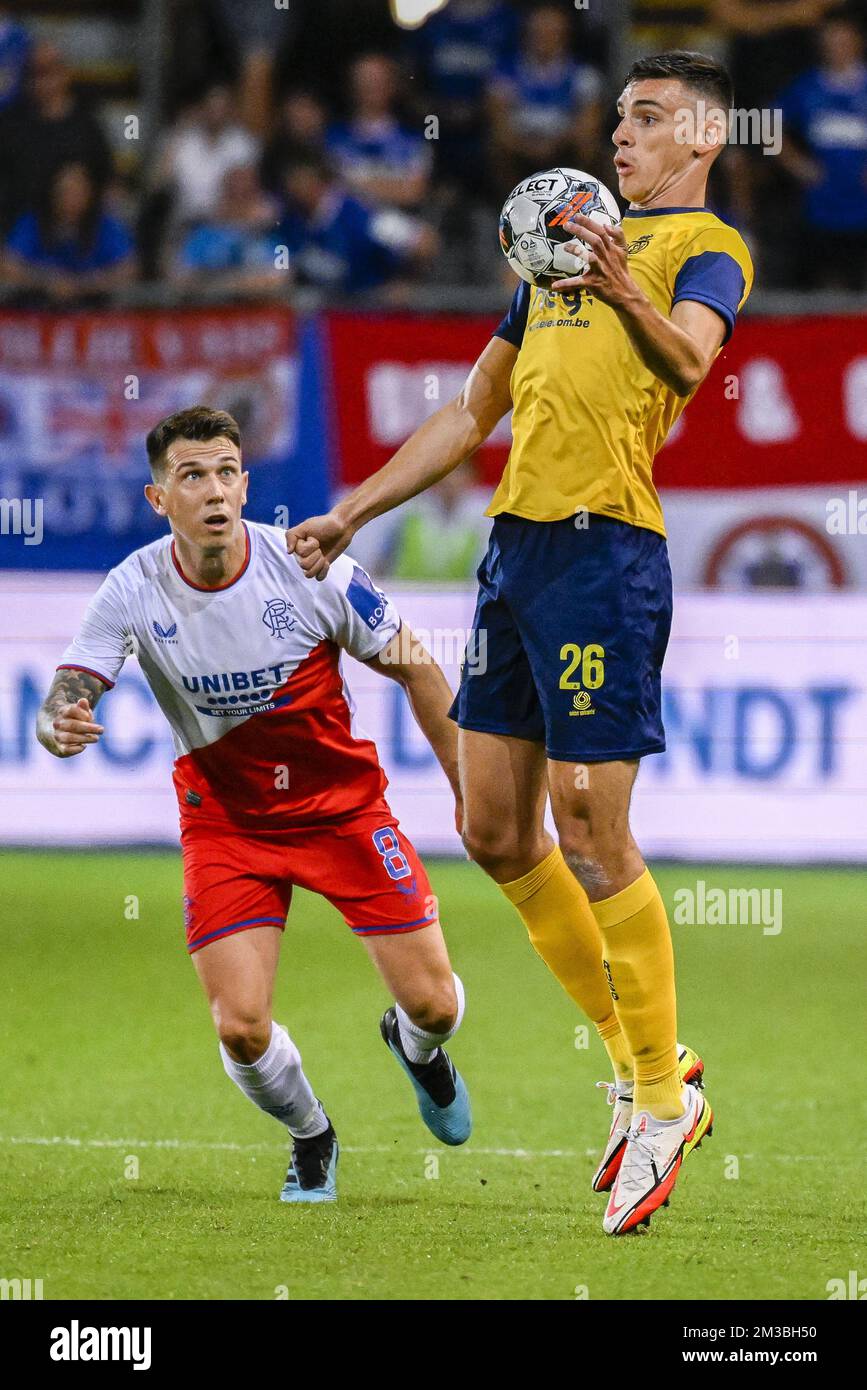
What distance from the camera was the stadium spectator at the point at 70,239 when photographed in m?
12.7

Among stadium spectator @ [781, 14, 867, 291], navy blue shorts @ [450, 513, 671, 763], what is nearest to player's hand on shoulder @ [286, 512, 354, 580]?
navy blue shorts @ [450, 513, 671, 763]

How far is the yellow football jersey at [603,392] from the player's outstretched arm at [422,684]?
691 mm

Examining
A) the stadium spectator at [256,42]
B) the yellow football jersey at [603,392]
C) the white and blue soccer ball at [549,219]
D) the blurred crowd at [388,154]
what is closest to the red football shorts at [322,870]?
the yellow football jersey at [603,392]

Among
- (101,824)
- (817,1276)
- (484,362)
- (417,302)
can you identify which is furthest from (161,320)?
(817,1276)

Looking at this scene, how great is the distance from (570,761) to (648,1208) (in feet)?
3.39

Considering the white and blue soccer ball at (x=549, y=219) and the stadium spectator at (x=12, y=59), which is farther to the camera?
the stadium spectator at (x=12, y=59)

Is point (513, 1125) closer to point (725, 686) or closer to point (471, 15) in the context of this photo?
point (725, 686)

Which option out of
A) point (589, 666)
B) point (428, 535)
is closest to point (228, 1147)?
point (589, 666)

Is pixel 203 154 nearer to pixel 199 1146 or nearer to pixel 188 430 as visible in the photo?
pixel 188 430

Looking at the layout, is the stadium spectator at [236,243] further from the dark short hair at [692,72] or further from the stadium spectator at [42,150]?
the dark short hair at [692,72]

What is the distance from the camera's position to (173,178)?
513 inches

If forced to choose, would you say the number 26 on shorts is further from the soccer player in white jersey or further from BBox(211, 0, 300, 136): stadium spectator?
BBox(211, 0, 300, 136): stadium spectator

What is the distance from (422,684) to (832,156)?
8.53 metres

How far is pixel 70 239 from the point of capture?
12.7 meters
